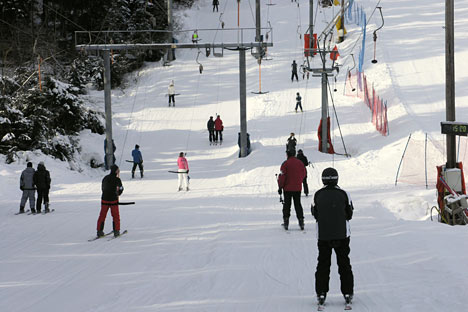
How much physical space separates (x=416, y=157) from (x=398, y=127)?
285 inches

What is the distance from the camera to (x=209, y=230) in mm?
12055

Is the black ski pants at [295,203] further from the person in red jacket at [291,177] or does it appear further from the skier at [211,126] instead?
the skier at [211,126]

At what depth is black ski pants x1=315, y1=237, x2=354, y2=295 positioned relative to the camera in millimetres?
6531

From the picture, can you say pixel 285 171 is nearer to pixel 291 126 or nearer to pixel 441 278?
pixel 441 278

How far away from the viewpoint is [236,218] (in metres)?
13.6

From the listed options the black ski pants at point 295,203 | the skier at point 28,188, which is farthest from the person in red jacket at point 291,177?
the skier at point 28,188

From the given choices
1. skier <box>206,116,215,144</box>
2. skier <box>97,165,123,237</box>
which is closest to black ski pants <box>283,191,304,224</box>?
skier <box>97,165,123,237</box>

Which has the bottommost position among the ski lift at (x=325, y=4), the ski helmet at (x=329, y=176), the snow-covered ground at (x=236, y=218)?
the snow-covered ground at (x=236, y=218)

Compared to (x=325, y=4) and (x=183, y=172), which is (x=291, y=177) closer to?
(x=183, y=172)

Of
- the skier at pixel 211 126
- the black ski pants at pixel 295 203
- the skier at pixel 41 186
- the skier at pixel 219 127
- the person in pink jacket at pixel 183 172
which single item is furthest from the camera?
the skier at pixel 211 126

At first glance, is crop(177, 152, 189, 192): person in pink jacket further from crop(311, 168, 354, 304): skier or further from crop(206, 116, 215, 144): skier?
crop(311, 168, 354, 304): skier

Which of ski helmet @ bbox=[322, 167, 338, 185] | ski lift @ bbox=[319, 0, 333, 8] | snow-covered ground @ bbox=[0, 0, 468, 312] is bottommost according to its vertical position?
snow-covered ground @ bbox=[0, 0, 468, 312]

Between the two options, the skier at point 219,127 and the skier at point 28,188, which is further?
the skier at point 219,127

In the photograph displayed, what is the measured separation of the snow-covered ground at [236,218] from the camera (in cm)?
731
